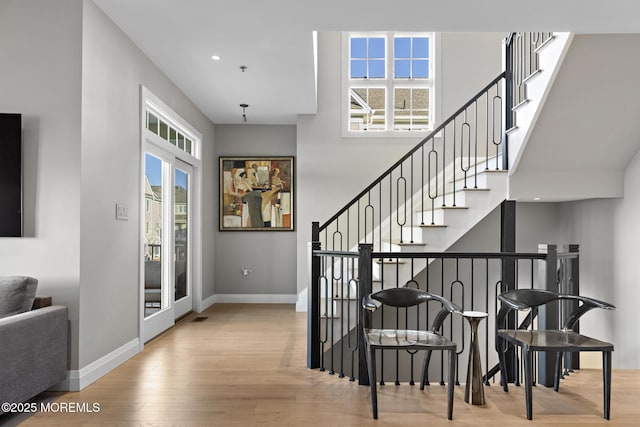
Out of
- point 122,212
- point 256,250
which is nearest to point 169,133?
point 122,212

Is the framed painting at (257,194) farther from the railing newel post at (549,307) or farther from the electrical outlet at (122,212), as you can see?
the railing newel post at (549,307)

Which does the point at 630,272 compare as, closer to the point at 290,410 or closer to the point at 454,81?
Result: the point at 454,81

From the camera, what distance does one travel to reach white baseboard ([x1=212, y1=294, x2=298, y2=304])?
7270 mm

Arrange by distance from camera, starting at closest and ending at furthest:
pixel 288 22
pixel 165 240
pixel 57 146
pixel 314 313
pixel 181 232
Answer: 1. pixel 57 146
2. pixel 288 22
3. pixel 314 313
4. pixel 165 240
5. pixel 181 232

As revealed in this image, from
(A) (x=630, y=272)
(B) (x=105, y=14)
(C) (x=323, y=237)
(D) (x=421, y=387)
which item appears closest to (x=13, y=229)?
(B) (x=105, y=14)

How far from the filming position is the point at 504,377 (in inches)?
126

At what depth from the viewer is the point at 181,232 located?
5926mm

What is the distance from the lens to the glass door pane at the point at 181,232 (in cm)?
572

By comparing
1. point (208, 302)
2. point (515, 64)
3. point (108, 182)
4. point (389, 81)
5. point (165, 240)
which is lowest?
point (208, 302)

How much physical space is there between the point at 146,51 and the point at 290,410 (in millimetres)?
3421

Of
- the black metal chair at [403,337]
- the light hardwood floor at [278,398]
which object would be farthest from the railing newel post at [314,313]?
the black metal chair at [403,337]

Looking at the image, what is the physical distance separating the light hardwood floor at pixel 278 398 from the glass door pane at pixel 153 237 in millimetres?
774

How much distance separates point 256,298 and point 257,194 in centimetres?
164

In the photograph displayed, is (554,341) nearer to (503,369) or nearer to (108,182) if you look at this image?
(503,369)
